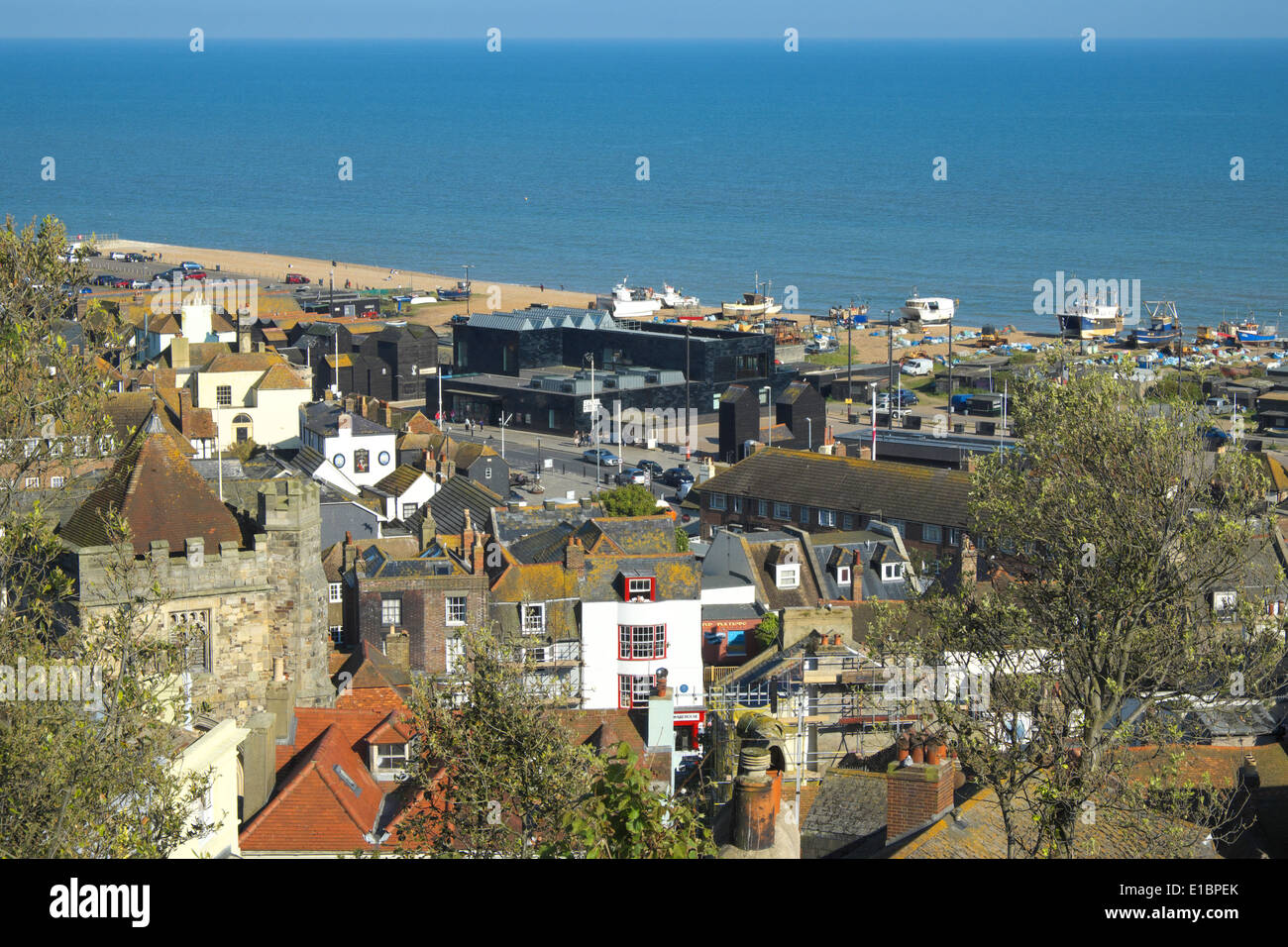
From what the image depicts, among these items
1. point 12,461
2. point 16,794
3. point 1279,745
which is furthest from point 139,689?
point 1279,745

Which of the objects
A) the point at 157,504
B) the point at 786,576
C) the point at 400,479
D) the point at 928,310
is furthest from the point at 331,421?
the point at 928,310

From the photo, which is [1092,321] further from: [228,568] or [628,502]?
[228,568]

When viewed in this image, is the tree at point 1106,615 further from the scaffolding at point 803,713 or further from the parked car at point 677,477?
the parked car at point 677,477

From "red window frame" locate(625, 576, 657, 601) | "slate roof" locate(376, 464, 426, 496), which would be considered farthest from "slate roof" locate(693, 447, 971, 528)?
"red window frame" locate(625, 576, 657, 601)

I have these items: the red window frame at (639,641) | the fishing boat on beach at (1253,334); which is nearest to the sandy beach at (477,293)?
the fishing boat on beach at (1253,334)

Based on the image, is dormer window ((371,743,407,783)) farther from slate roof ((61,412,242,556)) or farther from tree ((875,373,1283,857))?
tree ((875,373,1283,857))
